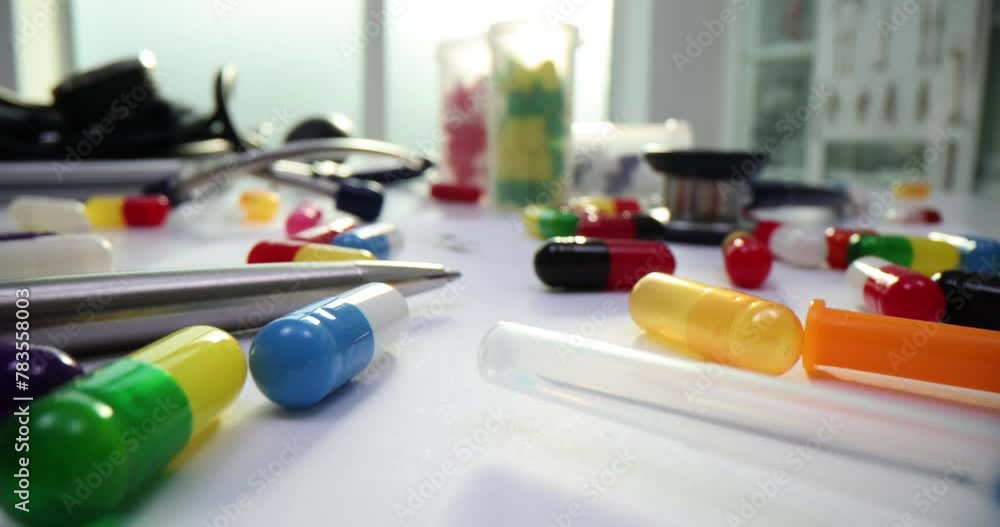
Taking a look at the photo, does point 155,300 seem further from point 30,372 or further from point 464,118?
point 464,118

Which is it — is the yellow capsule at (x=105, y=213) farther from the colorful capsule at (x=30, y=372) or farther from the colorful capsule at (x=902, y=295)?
the colorful capsule at (x=902, y=295)

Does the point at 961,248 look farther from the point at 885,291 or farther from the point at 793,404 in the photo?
the point at 793,404

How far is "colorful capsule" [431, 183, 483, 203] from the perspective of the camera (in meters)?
1.36

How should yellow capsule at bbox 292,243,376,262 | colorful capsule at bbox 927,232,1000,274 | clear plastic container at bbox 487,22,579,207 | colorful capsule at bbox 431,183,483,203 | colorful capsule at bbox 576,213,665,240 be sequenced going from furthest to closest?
colorful capsule at bbox 431,183,483,203, clear plastic container at bbox 487,22,579,207, colorful capsule at bbox 576,213,665,240, colorful capsule at bbox 927,232,1000,274, yellow capsule at bbox 292,243,376,262

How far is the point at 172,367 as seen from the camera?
313mm

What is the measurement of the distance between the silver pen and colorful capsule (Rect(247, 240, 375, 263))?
8 cm

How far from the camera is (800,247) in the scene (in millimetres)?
748

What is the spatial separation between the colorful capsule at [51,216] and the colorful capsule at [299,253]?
0.39m

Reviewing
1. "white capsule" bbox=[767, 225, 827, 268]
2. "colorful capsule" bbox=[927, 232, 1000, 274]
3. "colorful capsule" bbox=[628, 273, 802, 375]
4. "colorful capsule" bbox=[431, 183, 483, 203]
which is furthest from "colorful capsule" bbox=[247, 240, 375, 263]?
"colorful capsule" bbox=[431, 183, 483, 203]

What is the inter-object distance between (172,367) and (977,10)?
229 centimetres

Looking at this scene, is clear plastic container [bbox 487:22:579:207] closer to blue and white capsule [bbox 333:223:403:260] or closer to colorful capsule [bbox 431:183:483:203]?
colorful capsule [bbox 431:183:483:203]

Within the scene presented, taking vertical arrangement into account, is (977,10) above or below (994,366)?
above

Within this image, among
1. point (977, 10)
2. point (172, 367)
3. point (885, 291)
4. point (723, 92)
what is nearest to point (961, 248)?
point (885, 291)

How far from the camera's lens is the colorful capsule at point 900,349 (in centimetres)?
38
